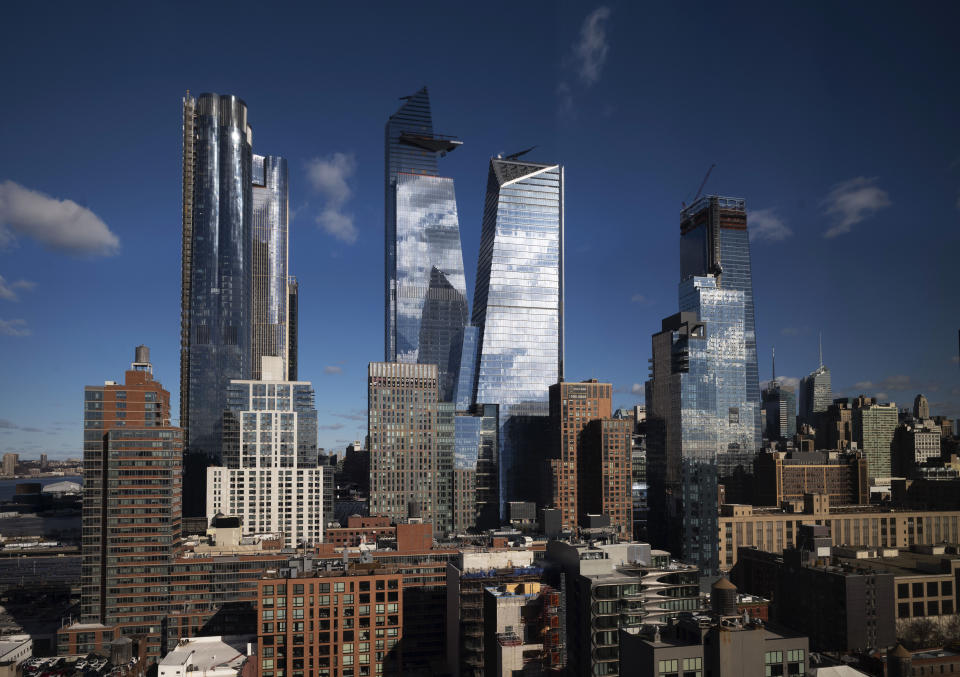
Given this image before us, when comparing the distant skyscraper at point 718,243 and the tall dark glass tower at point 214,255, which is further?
the distant skyscraper at point 718,243

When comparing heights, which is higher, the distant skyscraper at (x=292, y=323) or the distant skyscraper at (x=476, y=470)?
the distant skyscraper at (x=292, y=323)

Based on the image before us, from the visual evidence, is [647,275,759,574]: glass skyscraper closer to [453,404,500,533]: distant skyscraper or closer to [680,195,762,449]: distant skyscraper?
[680,195,762,449]: distant skyscraper

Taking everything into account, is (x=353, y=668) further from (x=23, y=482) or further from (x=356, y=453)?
(x=23, y=482)

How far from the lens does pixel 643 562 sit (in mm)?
32531

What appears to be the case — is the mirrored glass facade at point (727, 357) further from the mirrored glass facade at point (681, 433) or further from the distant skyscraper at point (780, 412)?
the distant skyscraper at point (780, 412)

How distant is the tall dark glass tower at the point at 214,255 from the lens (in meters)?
87.6

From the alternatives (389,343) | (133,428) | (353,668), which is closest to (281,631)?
(353,668)

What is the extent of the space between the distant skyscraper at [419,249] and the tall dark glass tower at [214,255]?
23077 mm

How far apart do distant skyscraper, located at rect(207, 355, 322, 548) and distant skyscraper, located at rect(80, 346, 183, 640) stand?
2038cm

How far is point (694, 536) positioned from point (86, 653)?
128 feet

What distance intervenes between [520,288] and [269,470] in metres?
39.0

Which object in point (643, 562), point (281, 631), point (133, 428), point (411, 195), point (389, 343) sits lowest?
point (281, 631)

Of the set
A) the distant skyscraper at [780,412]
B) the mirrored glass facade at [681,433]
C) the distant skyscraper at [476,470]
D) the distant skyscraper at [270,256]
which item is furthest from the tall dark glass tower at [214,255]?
the distant skyscraper at [780,412]

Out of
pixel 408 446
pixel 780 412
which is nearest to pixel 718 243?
pixel 780 412
